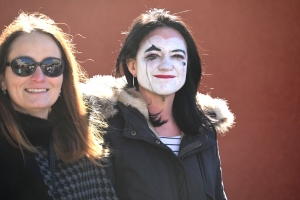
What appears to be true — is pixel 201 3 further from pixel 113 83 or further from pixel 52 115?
pixel 52 115

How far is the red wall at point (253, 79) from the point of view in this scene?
16.8 ft

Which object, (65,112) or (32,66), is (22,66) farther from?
(65,112)

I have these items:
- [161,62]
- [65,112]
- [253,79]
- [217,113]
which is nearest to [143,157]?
[65,112]

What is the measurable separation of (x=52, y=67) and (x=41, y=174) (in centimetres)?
55

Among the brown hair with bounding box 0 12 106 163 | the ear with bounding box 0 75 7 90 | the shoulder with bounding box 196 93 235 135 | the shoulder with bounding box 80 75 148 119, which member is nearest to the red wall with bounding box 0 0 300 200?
the shoulder with bounding box 196 93 235 135

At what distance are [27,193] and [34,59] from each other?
2.21ft

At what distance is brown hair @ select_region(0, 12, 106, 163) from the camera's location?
2783mm

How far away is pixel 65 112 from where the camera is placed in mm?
2986

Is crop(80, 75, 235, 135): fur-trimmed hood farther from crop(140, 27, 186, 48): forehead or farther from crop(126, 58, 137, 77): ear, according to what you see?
crop(140, 27, 186, 48): forehead

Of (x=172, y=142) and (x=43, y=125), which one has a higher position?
(x=43, y=125)

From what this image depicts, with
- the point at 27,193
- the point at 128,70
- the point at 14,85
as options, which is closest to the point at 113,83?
the point at 128,70

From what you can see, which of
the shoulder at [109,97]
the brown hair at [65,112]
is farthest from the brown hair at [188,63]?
the brown hair at [65,112]

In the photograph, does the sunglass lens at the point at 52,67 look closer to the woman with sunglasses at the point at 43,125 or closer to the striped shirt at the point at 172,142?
the woman with sunglasses at the point at 43,125

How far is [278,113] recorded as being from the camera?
5395 millimetres
